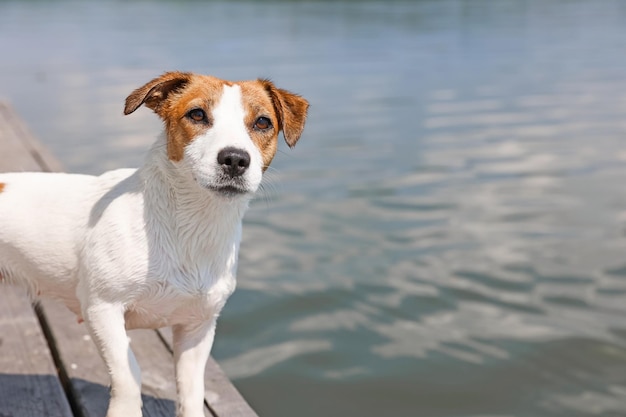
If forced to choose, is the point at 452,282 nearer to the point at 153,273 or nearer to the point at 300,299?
the point at 300,299

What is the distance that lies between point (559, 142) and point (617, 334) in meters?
5.74

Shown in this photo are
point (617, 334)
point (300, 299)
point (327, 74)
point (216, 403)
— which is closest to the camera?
point (216, 403)

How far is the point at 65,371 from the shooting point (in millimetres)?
4367

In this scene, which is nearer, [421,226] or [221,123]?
[221,123]

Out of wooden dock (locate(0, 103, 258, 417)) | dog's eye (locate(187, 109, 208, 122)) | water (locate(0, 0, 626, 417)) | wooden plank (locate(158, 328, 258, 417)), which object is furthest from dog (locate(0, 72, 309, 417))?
water (locate(0, 0, 626, 417))

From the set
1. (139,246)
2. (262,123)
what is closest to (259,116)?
(262,123)

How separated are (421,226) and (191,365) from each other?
473cm

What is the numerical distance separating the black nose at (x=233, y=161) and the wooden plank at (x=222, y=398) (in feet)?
4.75

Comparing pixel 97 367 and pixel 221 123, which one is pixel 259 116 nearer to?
pixel 221 123

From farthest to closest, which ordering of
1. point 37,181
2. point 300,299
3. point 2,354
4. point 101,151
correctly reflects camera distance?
1. point 101,151
2. point 300,299
3. point 2,354
4. point 37,181

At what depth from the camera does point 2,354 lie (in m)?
4.48

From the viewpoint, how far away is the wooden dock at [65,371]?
13.1 ft

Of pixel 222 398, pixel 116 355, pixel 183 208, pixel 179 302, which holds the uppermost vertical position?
pixel 183 208

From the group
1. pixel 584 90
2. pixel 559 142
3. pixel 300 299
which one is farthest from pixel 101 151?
pixel 584 90
